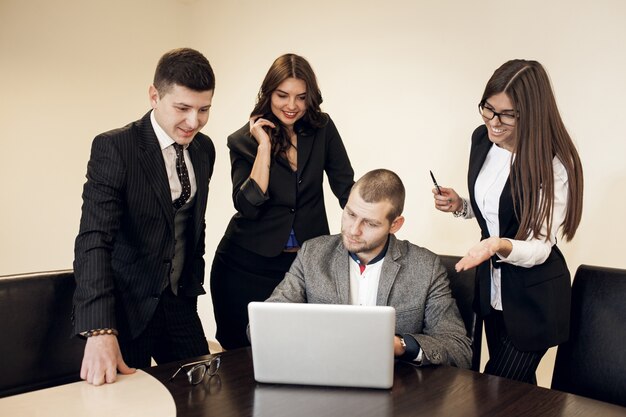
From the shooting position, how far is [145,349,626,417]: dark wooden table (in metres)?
1.35

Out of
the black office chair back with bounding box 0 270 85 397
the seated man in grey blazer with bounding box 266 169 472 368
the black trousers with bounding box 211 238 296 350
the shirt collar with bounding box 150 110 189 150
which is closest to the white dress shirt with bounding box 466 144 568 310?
the seated man in grey blazer with bounding box 266 169 472 368

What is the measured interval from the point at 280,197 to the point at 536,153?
39.2 inches

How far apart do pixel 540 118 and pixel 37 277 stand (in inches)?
60.8

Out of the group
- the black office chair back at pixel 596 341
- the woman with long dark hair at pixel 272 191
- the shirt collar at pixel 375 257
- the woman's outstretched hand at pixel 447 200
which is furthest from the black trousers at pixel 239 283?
the black office chair back at pixel 596 341

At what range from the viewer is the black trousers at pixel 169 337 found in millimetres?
1903

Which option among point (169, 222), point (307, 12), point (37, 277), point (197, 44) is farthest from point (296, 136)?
point (197, 44)

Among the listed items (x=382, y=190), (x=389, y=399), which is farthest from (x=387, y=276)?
(x=389, y=399)

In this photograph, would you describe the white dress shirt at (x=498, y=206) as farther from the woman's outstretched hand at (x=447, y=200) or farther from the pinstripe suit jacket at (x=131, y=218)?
the pinstripe suit jacket at (x=131, y=218)

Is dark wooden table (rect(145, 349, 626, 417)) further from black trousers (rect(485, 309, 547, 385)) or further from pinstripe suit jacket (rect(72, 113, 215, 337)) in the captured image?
black trousers (rect(485, 309, 547, 385))

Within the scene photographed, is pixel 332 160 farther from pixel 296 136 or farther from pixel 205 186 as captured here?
pixel 205 186

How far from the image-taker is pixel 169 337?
1981 mm

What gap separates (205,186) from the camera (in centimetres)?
205

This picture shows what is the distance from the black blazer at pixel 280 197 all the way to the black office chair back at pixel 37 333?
0.82 meters

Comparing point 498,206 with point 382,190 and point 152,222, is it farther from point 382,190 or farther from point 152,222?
point 152,222
